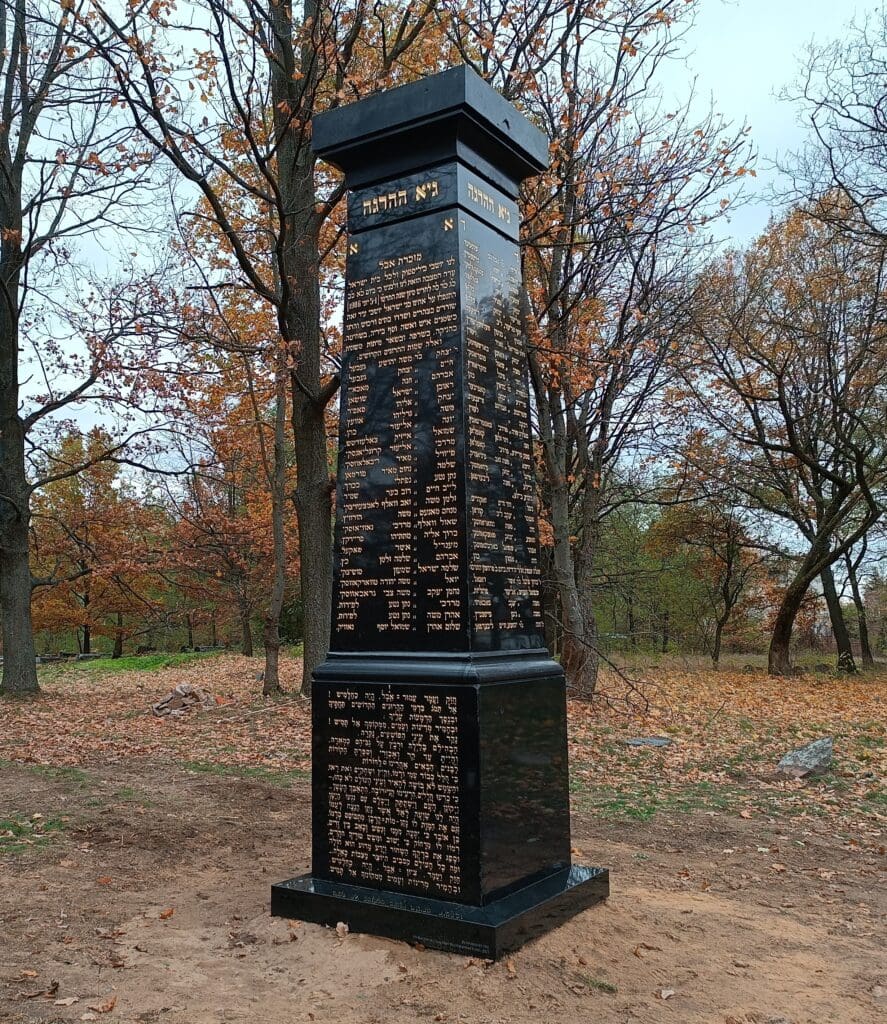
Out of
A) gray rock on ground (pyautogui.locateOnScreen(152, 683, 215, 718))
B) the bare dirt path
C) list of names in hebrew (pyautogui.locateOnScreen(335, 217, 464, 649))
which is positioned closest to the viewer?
the bare dirt path

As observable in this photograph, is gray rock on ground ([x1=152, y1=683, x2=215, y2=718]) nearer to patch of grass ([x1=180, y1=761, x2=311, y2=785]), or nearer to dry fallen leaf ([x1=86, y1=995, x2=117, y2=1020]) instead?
patch of grass ([x1=180, y1=761, x2=311, y2=785])

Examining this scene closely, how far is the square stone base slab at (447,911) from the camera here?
438 centimetres

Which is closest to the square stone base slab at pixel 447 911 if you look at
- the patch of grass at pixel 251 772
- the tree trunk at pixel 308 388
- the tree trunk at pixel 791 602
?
the patch of grass at pixel 251 772

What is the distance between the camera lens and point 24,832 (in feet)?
22.2

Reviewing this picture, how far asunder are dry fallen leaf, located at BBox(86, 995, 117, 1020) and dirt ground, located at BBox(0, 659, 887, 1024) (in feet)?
0.05

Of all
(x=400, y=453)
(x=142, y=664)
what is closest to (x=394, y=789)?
(x=400, y=453)

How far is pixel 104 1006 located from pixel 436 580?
2587 millimetres

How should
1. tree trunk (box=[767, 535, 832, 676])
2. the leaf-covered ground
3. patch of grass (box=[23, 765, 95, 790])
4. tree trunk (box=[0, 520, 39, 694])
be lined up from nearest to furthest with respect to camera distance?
1. patch of grass (box=[23, 765, 95, 790])
2. the leaf-covered ground
3. tree trunk (box=[0, 520, 39, 694])
4. tree trunk (box=[767, 535, 832, 676])

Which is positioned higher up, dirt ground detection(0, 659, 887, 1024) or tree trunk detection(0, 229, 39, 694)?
tree trunk detection(0, 229, 39, 694)

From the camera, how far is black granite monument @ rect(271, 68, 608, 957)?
15.3 feet

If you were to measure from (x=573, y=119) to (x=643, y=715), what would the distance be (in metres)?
9.32

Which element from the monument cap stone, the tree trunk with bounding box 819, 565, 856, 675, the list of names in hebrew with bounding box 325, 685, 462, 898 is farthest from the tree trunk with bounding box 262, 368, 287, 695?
the tree trunk with bounding box 819, 565, 856, 675

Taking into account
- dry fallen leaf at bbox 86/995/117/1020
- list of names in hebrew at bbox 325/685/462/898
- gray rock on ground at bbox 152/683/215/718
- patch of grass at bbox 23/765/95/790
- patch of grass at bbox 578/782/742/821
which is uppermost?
list of names in hebrew at bbox 325/685/462/898

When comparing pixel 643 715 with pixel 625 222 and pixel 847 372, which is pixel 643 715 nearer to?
pixel 625 222
